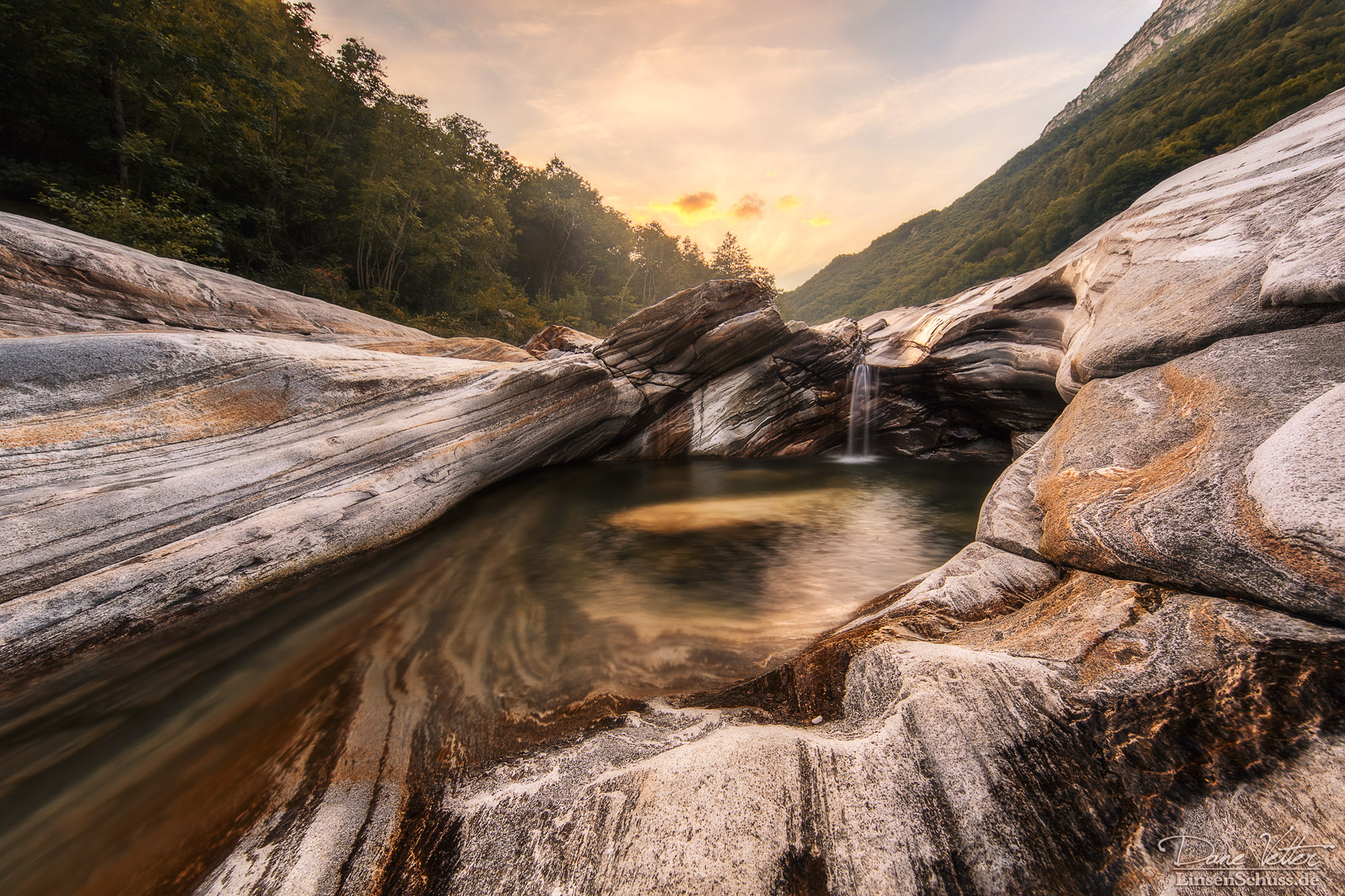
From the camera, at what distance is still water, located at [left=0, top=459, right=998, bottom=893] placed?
1.94m

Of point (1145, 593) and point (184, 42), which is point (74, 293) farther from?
point (184, 42)

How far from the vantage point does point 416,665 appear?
9.81ft

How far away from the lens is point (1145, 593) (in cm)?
225

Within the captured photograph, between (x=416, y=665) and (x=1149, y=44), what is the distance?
113 meters

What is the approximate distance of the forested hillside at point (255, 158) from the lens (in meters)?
9.88

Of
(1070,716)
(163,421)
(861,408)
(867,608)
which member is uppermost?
(163,421)

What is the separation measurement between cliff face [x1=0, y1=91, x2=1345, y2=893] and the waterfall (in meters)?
6.89

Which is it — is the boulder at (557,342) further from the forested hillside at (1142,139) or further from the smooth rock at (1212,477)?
the forested hillside at (1142,139)

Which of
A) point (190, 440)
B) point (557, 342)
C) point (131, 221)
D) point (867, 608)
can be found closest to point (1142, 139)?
point (557, 342)

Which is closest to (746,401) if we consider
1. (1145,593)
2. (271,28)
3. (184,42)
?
(1145,593)

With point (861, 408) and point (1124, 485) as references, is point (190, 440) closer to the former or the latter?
point (1124, 485)

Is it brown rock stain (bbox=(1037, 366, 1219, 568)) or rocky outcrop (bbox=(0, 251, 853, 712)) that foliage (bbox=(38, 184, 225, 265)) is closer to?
rocky outcrop (bbox=(0, 251, 853, 712))

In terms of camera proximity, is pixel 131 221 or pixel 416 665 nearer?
pixel 416 665

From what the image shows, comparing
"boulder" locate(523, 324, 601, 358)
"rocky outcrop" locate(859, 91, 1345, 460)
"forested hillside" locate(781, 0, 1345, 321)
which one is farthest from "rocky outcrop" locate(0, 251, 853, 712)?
"forested hillside" locate(781, 0, 1345, 321)
